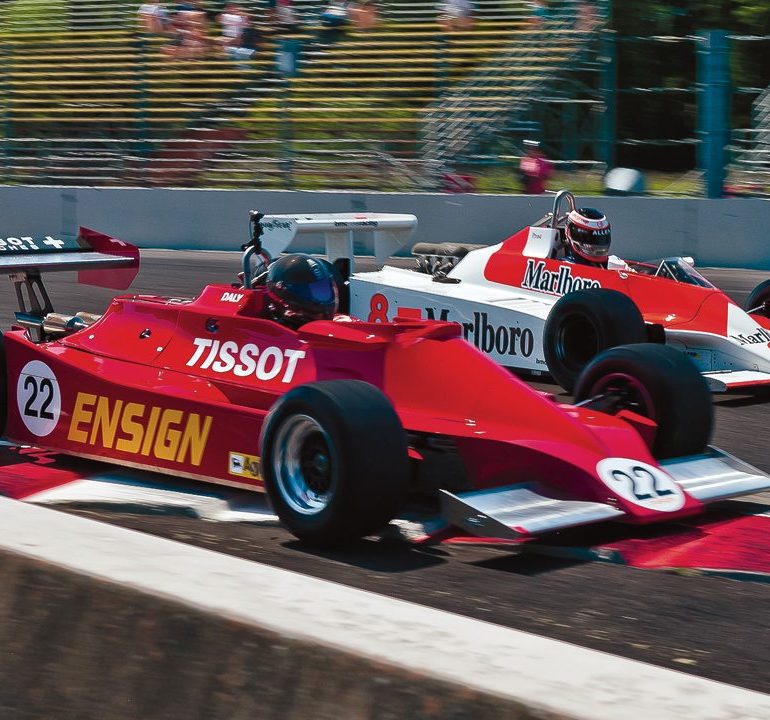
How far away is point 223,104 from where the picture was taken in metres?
18.0

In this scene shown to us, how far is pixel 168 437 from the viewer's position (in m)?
5.80

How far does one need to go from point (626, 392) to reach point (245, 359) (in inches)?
66.2

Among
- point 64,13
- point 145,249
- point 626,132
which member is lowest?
point 145,249

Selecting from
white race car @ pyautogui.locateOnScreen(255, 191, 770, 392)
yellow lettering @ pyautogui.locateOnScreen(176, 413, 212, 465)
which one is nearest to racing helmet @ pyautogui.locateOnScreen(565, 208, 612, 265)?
white race car @ pyautogui.locateOnScreen(255, 191, 770, 392)

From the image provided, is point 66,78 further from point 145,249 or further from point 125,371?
point 125,371

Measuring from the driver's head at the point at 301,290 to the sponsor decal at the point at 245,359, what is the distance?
8.5 inches

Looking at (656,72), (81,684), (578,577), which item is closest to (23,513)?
(81,684)

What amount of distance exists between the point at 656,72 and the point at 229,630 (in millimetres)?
14767

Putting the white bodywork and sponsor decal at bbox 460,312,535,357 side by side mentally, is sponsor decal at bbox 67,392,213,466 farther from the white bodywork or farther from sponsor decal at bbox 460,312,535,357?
sponsor decal at bbox 460,312,535,357

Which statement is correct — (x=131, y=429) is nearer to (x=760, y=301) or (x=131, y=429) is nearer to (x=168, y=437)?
(x=168, y=437)

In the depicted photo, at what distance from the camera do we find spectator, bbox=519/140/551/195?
15609 mm

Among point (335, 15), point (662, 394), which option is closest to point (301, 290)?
point (662, 394)

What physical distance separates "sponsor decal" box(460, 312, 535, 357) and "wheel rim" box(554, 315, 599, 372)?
0.57m

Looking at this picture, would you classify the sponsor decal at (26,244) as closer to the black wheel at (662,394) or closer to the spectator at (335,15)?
the black wheel at (662,394)
